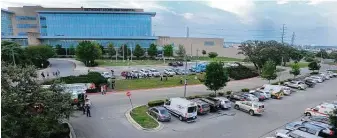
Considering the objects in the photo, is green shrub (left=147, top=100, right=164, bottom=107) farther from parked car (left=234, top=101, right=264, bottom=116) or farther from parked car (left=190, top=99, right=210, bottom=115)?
parked car (left=234, top=101, right=264, bottom=116)

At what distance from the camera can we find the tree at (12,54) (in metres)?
44.8

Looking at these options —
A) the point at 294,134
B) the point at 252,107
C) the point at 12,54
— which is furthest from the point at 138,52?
the point at 294,134

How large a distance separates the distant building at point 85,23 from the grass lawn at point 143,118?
92.4m

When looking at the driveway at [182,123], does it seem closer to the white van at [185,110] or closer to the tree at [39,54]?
the white van at [185,110]

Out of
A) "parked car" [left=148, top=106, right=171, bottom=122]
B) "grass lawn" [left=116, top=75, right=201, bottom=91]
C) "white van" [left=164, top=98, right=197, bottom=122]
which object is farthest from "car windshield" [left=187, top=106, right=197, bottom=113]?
"grass lawn" [left=116, top=75, right=201, bottom=91]

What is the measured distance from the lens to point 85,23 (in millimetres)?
123562

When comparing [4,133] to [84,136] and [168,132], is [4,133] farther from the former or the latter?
[168,132]

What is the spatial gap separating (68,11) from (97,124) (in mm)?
112796

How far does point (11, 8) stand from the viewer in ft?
392

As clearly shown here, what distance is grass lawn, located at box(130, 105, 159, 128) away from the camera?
22000 millimetres

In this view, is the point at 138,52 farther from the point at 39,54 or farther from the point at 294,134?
the point at 294,134

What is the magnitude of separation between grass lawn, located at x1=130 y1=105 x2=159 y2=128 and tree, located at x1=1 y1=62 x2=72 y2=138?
23.4 feet

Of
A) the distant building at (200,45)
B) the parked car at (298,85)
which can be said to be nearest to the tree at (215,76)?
the parked car at (298,85)

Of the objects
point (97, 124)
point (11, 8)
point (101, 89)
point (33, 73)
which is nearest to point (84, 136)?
point (97, 124)
